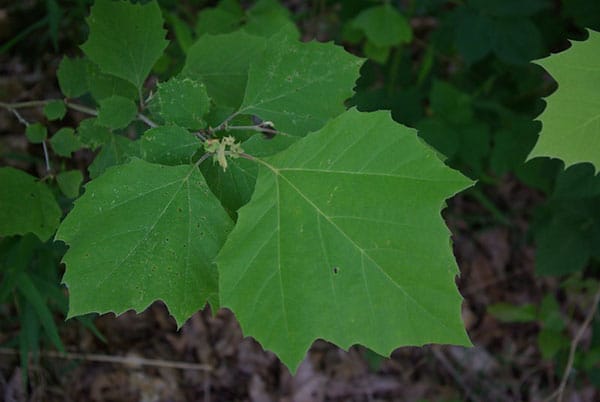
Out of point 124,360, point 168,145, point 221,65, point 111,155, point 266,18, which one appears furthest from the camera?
point 124,360

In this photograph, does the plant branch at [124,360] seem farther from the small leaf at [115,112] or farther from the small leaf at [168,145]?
the small leaf at [168,145]

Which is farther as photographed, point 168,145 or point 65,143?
point 65,143

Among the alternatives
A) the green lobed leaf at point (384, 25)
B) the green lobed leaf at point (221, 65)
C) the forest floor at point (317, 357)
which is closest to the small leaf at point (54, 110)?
the green lobed leaf at point (221, 65)

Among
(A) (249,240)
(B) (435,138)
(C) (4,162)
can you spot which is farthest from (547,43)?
(C) (4,162)

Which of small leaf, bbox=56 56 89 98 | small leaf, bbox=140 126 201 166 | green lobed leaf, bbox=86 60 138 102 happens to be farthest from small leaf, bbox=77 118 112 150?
small leaf, bbox=140 126 201 166

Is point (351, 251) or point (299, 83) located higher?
point (299, 83)

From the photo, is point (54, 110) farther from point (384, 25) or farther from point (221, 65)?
point (384, 25)

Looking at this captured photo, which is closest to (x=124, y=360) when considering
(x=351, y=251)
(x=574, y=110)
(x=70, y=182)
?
(x=70, y=182)
